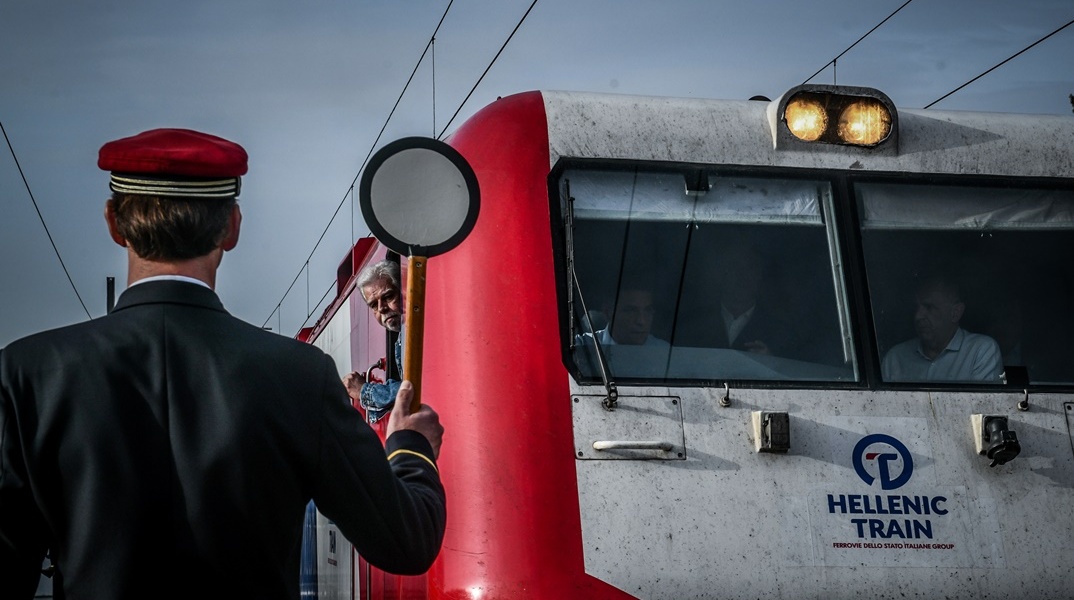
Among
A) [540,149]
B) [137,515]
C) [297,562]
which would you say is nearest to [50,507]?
[137,515]

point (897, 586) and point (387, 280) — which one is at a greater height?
point (387, 280)

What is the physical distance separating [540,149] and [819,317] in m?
1.13

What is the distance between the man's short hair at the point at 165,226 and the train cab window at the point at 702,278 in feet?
6.71

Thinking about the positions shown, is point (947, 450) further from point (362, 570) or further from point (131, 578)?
point (131, 578)

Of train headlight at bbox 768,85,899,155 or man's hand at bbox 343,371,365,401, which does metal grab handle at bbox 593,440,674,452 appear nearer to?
train headlight at bbox 768,85,899,155

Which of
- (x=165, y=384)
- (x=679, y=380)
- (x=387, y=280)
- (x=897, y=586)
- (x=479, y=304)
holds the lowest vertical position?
(x=897, y=586)

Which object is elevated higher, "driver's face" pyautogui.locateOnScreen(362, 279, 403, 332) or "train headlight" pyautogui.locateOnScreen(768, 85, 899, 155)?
"train headlight" pyautogui.locateOnScreen(768, 85, 899, 155)

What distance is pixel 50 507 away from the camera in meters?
1.84

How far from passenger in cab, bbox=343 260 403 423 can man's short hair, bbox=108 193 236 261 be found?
2.60 metres

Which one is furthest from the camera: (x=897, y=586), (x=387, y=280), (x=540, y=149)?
(x=387, y=280)

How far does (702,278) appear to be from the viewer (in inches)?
165

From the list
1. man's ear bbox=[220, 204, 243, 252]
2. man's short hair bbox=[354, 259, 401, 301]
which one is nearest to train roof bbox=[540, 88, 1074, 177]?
man's short hair bbox=[354, 259, 401, 301]

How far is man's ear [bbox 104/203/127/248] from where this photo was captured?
2047 millimetres

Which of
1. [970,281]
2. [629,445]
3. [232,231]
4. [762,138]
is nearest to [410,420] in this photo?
[232,231]
